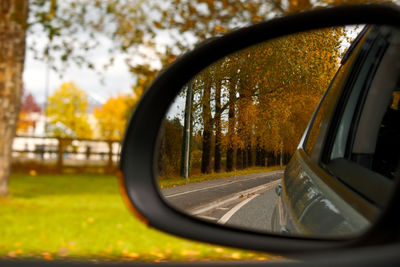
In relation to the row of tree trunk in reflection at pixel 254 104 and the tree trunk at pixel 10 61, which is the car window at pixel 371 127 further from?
the tree trunk at pixel 10 61

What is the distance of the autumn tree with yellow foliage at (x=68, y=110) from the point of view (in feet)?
115

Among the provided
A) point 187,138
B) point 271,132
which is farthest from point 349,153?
point 187,138

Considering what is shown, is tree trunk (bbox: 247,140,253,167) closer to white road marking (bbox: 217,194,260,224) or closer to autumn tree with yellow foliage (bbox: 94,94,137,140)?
white road marking (bbox: 217,194,260,224)

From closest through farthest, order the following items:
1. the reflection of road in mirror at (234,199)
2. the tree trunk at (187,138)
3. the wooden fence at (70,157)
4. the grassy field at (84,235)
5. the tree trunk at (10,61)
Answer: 1. the reflection of road in mirror at (234,199)
2. the tree trunk at (187,138)
3. the grassy field at (84,235)
4. the tree trunk at (10,61)
5. the wooden fence at (70,157)

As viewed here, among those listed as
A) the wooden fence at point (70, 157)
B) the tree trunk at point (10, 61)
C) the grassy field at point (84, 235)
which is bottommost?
the grassy field at point (84, 235)

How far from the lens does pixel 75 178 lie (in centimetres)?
1558

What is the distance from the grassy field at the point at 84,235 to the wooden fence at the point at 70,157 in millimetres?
6026

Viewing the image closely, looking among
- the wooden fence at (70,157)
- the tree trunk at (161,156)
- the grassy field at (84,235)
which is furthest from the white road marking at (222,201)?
the wooden fence at (70,157)

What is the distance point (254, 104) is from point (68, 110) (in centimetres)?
3514

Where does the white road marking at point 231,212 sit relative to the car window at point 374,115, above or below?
below

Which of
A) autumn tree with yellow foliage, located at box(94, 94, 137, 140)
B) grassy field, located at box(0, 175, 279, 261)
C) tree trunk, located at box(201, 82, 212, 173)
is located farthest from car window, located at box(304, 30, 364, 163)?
autumn tree with yellow foliage, located at box(94, 94, 137, 140)

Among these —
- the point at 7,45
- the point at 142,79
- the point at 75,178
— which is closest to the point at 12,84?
the point at 7,45

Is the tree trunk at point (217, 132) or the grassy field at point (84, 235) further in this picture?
the grassy field at point (84, 235)

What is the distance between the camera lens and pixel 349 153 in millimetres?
1590
